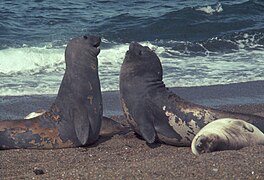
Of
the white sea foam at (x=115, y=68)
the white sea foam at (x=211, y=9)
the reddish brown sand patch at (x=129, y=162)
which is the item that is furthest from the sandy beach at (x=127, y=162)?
the white sea foam at (x=211, y=9)

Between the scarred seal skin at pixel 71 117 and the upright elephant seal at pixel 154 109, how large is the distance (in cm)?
37

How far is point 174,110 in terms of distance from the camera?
775 centimetres

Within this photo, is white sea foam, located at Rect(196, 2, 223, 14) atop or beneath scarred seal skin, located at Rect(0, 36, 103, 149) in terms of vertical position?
beneath

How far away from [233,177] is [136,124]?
2.46m

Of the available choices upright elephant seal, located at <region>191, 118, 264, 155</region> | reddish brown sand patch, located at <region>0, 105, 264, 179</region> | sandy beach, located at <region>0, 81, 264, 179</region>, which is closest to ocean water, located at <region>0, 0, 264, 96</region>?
sandy beach, located at <region>0, 81, 264, 179</region>

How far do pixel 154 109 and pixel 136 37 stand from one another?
10.7m

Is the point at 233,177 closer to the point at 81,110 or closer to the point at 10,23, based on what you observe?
the point at 81,110

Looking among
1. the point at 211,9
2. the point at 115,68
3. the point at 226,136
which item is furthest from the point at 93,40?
the point at 211,9

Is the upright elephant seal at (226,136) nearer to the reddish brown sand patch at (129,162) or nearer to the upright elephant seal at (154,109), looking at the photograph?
the reddish brown sand patch at (129,162)

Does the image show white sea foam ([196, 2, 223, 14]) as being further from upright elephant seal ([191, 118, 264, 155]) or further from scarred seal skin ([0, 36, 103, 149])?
upright elephant seal ([191, 118, 264, 155])

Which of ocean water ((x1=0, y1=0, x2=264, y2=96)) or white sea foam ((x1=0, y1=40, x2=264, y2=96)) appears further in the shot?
ocean water ((x1=0, y1=0, x2=264, y2=96))

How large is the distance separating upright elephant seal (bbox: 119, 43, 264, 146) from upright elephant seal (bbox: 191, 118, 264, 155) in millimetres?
283

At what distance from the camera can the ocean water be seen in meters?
12.9

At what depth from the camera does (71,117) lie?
7.58 meters
